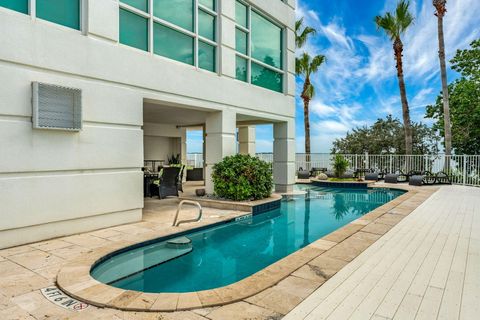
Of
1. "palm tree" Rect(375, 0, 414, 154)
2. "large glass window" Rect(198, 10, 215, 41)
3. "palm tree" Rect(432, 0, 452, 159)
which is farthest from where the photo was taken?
"palm tree" Rect(375, 0, 414, 154)

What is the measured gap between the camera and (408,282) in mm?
3439

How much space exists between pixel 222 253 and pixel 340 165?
11385mm

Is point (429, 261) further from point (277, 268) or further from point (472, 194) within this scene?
point (472, 194)

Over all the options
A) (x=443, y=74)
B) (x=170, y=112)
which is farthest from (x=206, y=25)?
(x=443, y=74)

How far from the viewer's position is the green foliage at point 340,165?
15078 mm

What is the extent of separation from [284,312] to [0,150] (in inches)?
182

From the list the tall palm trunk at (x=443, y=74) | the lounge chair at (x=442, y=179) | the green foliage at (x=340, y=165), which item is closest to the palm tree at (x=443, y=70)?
the tall palm trunk at (x=443, y=74)

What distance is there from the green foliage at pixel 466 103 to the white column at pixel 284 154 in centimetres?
1411

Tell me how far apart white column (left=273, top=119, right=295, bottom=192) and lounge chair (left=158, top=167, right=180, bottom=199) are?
4.24m

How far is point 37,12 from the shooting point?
496 cm

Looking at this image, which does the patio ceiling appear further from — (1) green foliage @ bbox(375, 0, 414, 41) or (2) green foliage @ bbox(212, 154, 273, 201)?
(1) green foliage @ bbox(375, 0, 414, 41)

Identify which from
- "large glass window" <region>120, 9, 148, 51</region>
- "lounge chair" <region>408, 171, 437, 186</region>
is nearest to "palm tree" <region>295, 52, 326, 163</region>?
"lounge chair" <region>408, 171, 437, 186</region>

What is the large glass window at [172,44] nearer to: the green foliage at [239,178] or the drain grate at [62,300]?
the green foliage at [239,178]

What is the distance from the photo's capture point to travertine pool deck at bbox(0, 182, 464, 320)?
2.76 meters
